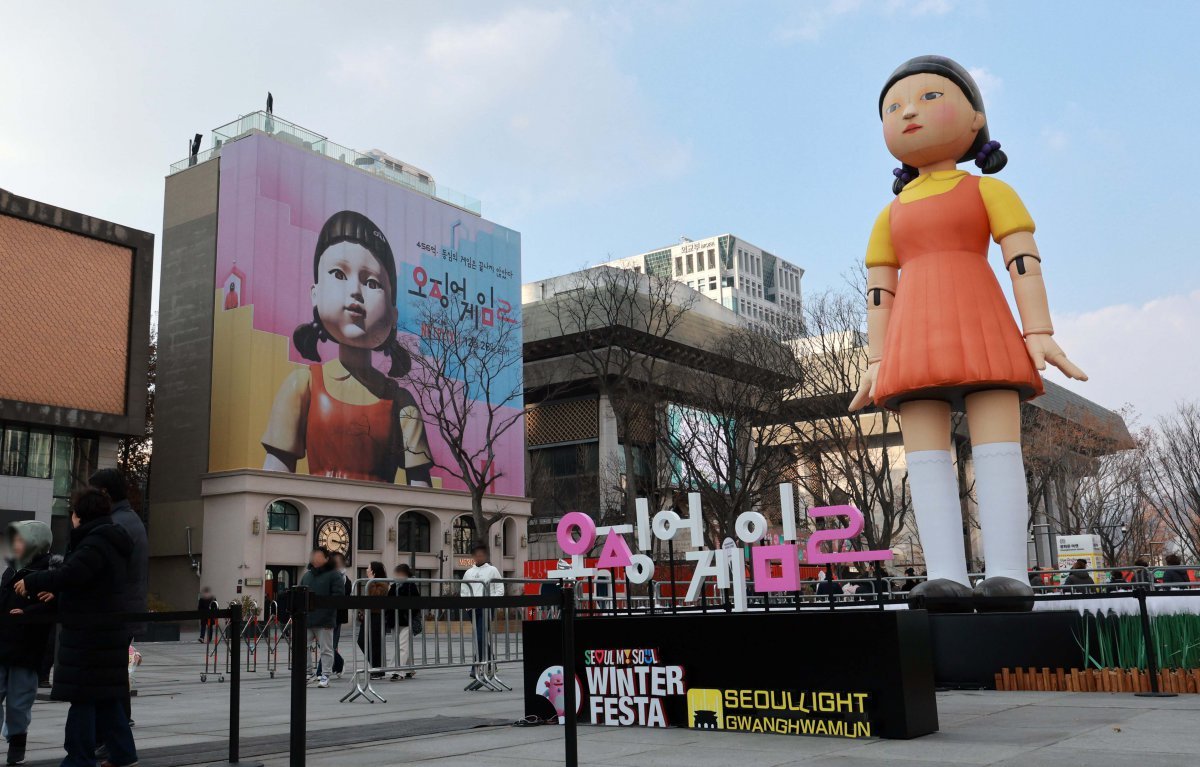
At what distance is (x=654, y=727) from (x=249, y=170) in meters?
42.0

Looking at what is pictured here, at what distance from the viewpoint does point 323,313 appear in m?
46.7

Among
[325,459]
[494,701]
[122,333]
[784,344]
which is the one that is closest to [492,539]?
[325,459]

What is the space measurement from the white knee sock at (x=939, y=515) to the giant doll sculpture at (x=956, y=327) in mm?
13

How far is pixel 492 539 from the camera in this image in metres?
53.8

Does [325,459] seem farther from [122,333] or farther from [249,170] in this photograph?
[249,170]

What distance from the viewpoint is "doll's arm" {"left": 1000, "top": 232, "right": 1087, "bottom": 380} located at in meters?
11.2

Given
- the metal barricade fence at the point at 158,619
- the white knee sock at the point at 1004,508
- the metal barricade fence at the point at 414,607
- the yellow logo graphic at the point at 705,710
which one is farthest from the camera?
the white knee sock at the point at 1004,508

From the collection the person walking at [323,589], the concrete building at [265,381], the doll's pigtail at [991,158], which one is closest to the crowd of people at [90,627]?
the person walking at [323,589]

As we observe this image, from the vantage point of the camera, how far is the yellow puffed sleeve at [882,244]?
1230cm

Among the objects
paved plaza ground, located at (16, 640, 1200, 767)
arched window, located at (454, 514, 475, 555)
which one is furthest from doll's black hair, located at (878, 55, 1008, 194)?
arched window, located at (454, 514, 475, 555)

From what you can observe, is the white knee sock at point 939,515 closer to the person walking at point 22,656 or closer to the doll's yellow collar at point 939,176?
the doll's yellow collar at point 939,176

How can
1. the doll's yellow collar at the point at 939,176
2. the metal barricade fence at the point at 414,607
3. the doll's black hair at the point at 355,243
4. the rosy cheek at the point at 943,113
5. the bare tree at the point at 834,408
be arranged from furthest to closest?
the doll's black hair at the point at 355,243 < the bare tree at the point at 834,408 < the doll's yellow collar at the point at 939,176 < the rosy cheek at the point at 943,113 < the metal barricade fence at the point at 414,607

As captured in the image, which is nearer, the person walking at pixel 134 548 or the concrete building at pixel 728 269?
the person walking at pixel 134 548

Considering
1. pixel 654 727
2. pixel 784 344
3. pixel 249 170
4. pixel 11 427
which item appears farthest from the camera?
pixel 249 170
